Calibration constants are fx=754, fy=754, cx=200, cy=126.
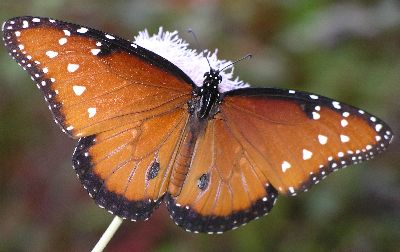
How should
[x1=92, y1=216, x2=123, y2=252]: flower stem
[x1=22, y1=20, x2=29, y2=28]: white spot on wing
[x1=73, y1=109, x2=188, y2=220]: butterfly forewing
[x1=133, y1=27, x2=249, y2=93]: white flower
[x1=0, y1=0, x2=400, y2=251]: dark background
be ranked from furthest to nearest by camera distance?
[x1=0, y1=0, x2=400, y2=251]: dark background, [x1=133, y1=27, x2=249, y2=93]: white flower, [x1=73, y1=109, x2=188, y2=220]: butterfly forewing, [x1=22, y1=20, x2=29, y2=28]: white spot on wing, [x1=92, y1=216, x2=123, y2=252]: flower stem

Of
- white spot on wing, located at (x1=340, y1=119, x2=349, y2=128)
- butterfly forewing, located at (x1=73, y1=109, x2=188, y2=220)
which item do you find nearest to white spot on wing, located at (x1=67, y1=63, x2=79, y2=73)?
butterfly forewing, located at (x1=73, y1=109, x2=188, y2=220)

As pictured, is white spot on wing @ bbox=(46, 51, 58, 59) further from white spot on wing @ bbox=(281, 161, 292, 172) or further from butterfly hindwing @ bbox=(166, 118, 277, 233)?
white spot on wing @ bbox=(281, 161, 292, 172)

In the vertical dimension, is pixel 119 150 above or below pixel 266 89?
below

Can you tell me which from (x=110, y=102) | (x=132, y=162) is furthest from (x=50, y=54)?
(x=132, y=162)

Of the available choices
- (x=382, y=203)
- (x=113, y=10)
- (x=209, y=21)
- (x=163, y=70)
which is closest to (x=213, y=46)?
(x=209, y=21)

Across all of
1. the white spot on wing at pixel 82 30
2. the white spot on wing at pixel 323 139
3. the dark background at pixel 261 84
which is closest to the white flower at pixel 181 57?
the white spot on wing at pixel 82 30

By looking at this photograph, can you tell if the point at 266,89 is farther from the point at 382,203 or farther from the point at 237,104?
the point at 382,203

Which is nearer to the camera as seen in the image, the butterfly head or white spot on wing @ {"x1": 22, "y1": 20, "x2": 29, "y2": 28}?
white spot on wing @ {"x1": 22, "y1": 20, "x2": 29, "y2": 28}
